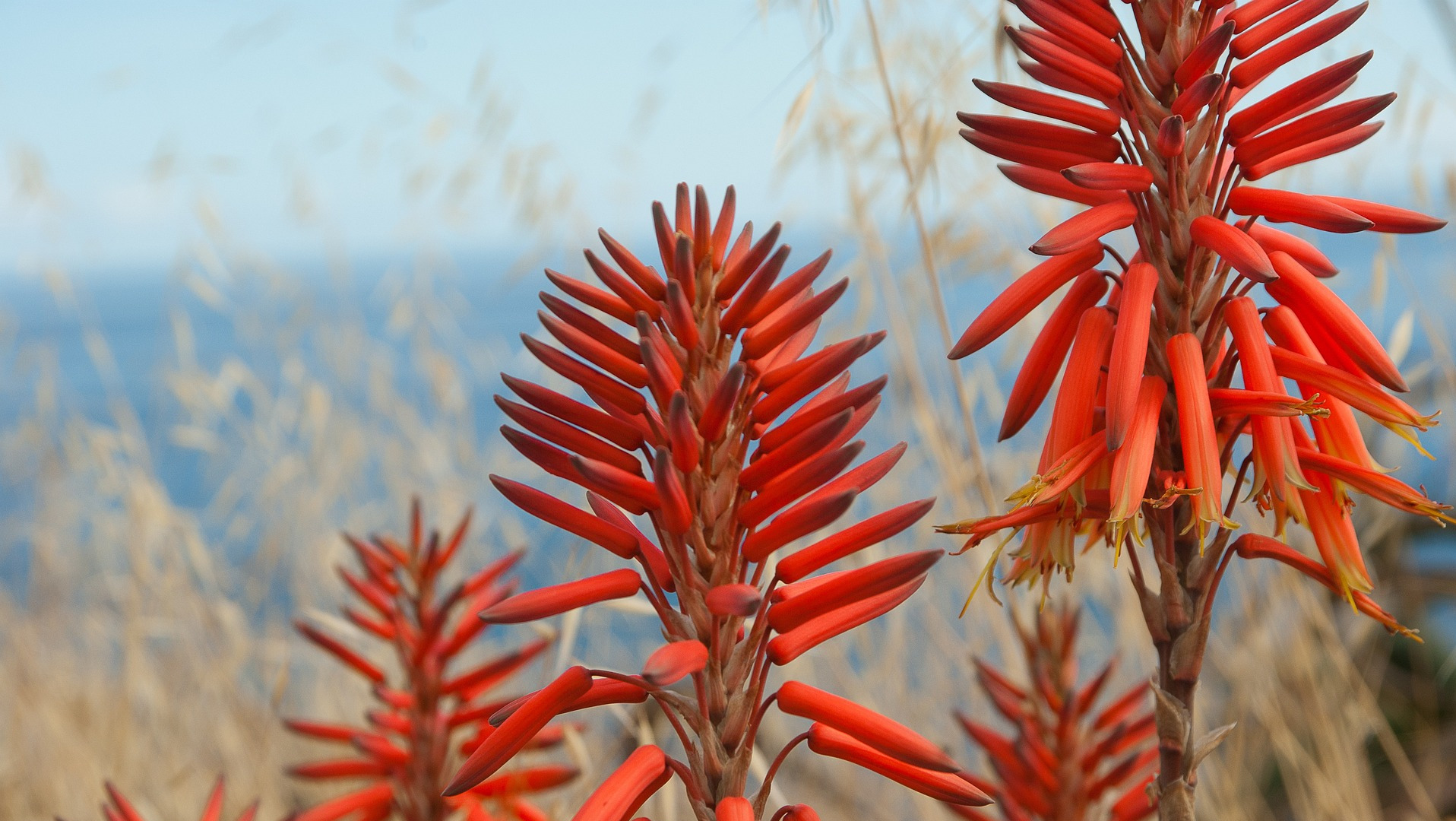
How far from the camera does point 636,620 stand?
17.0ft

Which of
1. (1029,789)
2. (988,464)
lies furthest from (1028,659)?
(988,464)

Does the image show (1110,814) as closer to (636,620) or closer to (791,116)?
(791,116)

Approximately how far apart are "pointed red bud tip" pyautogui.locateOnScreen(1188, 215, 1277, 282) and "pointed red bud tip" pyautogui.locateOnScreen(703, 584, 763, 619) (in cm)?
36

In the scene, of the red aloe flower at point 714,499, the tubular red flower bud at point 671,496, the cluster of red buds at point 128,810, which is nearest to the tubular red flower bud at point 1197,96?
the red aloe flower at point 714,499

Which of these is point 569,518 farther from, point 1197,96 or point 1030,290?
point 1197,96

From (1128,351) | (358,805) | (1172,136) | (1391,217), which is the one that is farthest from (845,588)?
(358,805)

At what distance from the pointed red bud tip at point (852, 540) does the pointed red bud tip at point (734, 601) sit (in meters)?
0.05

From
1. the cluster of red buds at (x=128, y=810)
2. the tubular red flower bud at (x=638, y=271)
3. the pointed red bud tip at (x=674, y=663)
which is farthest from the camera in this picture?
the cluster of red buds at (x=128, y=810)

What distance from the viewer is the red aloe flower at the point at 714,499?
23.7 inches

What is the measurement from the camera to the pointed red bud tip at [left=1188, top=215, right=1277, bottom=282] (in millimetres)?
647

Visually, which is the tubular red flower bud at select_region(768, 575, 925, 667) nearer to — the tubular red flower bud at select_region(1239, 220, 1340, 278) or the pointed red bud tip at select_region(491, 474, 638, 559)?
the pointed red bud tip at select_region(491, 474, 638, 559)

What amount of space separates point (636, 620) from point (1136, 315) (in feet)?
15.3

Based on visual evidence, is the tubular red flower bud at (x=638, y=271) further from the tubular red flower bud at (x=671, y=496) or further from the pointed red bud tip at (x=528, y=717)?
the pointed red bud tip at (x=528, y=717)

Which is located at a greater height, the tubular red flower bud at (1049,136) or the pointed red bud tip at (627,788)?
the tubular red flower bud at (1049,136)
